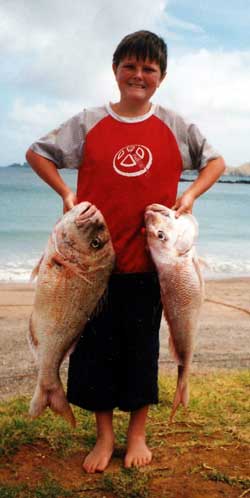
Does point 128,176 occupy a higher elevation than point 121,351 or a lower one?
higher

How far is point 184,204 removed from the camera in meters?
3.58

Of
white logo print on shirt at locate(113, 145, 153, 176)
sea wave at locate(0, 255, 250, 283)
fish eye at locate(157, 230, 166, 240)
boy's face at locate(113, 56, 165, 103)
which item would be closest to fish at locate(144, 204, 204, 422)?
fish eye at locate(157, 230, 166, 240)

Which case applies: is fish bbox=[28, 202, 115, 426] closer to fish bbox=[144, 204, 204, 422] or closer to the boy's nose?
fish bbox=[144, 204, 204, 422]

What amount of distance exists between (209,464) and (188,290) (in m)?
1.10

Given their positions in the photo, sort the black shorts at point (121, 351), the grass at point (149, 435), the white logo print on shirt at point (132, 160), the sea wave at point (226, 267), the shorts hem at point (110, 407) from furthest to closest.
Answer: the sea wave at point (226, 267), the shorts hem at point (110, 407), the black shorts at point (121, 351), the white logo print on shirt at point (132, 160), the grass at point (149, 435)

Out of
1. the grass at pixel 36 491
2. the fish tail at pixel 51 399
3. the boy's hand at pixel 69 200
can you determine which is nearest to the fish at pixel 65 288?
the fish tail at pixel 51 399

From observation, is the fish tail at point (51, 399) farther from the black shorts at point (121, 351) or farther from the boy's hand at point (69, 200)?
the boy's hand at point (69, 200)

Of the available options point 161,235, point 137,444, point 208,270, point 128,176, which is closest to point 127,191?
point 128,176

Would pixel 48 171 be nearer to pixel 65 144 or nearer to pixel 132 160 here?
pixel 65 144

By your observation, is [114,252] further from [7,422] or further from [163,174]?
[7,422]

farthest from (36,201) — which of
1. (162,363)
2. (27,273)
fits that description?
(162,363)

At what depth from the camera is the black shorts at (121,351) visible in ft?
12.3

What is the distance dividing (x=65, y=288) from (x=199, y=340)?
169 inches

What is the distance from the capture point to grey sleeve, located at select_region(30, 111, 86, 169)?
3.70 m
